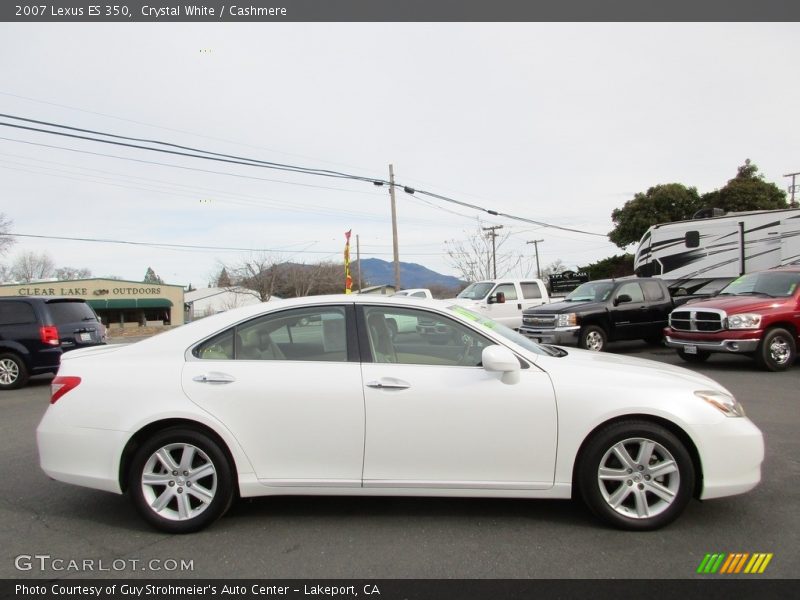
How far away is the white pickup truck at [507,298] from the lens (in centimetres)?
1550

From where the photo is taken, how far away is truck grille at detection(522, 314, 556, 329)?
39.3 ft

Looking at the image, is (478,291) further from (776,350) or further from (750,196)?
(750,196)

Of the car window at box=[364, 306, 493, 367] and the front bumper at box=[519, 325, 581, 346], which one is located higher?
the car window at box=[364, 306, 493, 367]

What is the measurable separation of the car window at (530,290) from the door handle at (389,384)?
13106mm

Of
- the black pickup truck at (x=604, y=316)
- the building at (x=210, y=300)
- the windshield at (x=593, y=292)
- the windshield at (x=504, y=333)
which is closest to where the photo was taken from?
the windshield at (x=504, y=333)

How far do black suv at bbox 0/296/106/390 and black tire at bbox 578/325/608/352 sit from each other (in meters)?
10.2

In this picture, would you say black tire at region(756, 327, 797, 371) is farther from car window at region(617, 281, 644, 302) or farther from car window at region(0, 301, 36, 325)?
car window at region(0, 301, 36, 325)

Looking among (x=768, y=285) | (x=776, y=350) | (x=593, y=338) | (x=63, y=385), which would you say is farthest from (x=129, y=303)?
(x=63, y=385)

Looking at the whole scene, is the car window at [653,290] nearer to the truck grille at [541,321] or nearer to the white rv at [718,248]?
the truck grille at [541,321]

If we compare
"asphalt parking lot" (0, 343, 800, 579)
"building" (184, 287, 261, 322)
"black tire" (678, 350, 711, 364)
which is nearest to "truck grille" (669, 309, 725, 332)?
"black tire" (678, 350, 711, 364)

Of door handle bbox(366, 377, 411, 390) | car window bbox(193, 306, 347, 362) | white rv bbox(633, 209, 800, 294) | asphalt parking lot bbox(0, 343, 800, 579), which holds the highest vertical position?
white rv bbox(633, 209, 800, 294)

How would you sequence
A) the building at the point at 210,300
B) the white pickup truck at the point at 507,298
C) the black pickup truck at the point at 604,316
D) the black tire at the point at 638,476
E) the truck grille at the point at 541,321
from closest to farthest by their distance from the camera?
the black tire at the point at 638,476 → the black pickup truck at the point at 604,316 → the truck grille at the point at 541,321 → the white pickup truck at the point at 507,298 → the building at the point at 210,300

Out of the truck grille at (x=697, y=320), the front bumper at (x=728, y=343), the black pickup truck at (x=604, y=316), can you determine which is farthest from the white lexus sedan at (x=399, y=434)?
the black pickup truck at (x=604, y=316)
